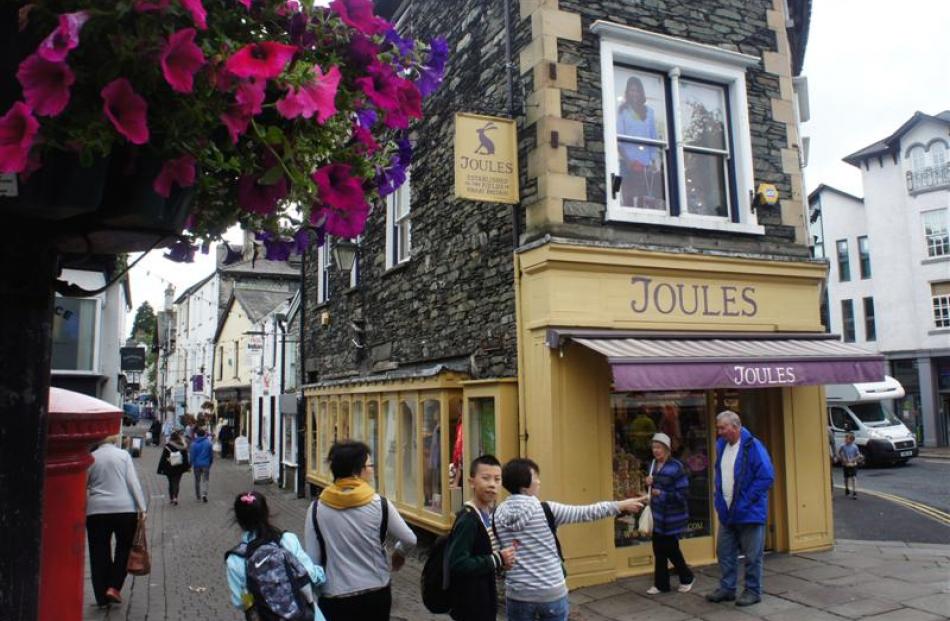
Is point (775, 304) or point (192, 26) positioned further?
point (775, 304)

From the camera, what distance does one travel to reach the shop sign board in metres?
8.55

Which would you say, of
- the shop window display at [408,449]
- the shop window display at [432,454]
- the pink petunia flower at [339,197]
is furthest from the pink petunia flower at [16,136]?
the shop window display at [408,449]

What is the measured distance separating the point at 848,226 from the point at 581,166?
3196 cm

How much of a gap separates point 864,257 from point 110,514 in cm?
3563

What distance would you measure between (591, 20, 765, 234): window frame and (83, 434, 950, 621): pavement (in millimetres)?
4108

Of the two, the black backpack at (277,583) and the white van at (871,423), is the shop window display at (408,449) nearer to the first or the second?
the black backpack at (277,583)

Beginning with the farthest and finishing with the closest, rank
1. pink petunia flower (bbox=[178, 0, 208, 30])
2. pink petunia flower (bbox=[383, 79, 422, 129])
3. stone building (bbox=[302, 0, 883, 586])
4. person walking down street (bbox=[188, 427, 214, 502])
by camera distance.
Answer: person walking down street (bbox=[188, 427, 214, 502]) < stone building (bbox=[302, 0, 883, 586]) < pink petunia flower (bbox=[383, 79, 422, 129]) < pink petunia flower (bbox=[178, 0, 208, 30])

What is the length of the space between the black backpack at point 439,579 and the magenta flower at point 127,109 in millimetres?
3128

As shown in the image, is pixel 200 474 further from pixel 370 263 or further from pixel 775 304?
pixel 775 304

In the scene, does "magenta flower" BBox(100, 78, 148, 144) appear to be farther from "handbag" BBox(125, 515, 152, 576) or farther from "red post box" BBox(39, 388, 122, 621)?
"handbag" BBox(125, 515, 152, 576)

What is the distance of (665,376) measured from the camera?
23.8 ft

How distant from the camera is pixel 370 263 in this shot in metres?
13.9

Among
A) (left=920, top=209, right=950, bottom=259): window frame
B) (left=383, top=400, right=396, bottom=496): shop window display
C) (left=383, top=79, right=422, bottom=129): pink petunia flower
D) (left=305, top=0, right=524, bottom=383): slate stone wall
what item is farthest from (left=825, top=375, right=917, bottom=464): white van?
(left=383, top=79, right=422, bottom=129): pink petunia flower

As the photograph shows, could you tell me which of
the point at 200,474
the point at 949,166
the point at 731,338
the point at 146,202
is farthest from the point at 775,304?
the point at 949,166
